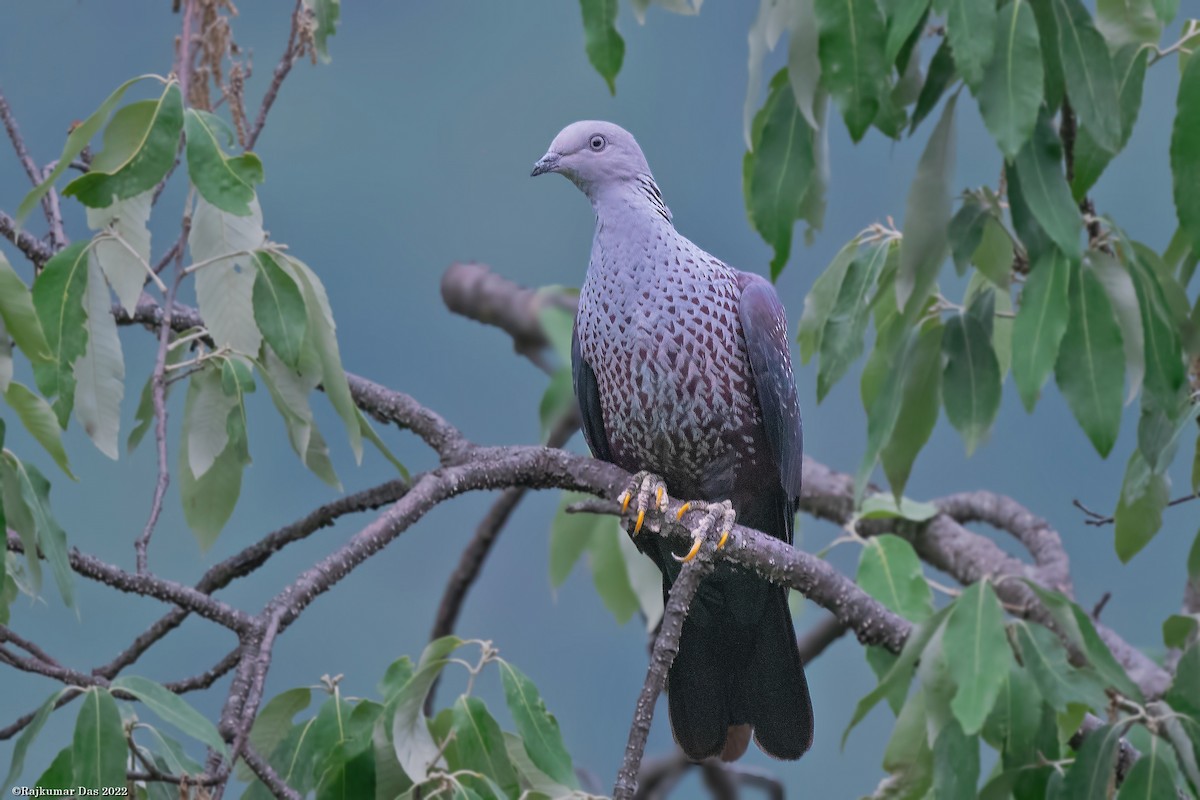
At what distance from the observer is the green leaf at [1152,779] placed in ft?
7.17

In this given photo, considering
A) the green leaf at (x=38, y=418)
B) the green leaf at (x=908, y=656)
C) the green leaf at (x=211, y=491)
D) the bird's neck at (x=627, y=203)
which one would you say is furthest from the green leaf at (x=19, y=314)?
the green leaf at (x=908, y=656)

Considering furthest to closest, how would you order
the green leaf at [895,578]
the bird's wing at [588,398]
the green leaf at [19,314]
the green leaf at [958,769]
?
the green leaf at [895,578], the bird's wing at [588,398], the green leaf at [958,769], the green leaf at [19,314]

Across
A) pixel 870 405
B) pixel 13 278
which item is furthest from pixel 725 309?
pixel 13 278

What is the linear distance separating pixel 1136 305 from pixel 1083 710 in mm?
787

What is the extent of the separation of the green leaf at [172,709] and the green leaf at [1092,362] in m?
1.44

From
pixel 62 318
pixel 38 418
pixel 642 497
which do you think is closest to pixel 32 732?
pixel 38 418

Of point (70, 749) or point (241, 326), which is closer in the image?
point (70, 749)

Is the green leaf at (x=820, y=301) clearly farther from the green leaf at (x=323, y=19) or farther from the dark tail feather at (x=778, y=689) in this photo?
the green leaf at (x=323, y=19)

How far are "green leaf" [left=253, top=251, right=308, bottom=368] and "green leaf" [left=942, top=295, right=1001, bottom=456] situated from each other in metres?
1.15

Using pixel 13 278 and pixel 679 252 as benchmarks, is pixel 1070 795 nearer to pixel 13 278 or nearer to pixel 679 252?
pixel 679 252

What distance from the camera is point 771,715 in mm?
2807

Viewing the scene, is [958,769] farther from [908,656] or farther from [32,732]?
[32,732]

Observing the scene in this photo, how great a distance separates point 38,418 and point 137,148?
48 centimetres

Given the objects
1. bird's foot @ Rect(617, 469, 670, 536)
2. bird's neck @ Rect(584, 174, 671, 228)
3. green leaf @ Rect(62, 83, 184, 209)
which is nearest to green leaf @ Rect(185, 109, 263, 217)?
green leaf @ Rect(62, 83, 184, 209)
